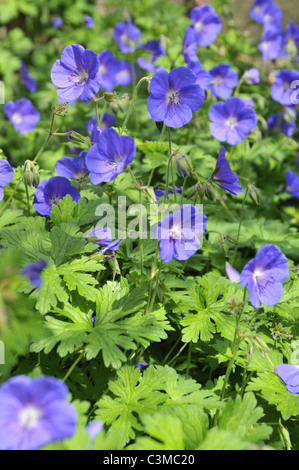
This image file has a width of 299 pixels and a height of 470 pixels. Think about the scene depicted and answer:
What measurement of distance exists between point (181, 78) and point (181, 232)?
23.7 inches

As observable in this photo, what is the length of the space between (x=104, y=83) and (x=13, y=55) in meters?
1.96

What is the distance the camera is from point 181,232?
65.7 inches

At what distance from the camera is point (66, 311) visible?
1762 millimetres

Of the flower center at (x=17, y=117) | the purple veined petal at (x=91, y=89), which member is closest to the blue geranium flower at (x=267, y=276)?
the purple veined petal at (x=91, y=89)

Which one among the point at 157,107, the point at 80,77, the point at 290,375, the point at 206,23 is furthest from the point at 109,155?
the point at 206,23

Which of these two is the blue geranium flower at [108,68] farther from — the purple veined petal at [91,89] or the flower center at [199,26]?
the purple veined petal at [91,89]

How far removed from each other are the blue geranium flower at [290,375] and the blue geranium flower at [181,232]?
1.86ft

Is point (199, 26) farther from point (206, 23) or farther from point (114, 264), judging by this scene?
point (114, 264)

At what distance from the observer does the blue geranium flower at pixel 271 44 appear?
389 centimetres

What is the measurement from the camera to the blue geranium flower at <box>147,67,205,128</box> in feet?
6.02

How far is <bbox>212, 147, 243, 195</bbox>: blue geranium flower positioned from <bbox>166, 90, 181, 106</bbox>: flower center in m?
0.25

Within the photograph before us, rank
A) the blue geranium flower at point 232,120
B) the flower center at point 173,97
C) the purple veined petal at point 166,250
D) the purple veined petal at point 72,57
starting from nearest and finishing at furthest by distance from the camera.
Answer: the purple veined petal at point 166,250 → the flower center at point 173,97 → the purple veined petal at point 72,57 → the blue geranium flower at point 232,120

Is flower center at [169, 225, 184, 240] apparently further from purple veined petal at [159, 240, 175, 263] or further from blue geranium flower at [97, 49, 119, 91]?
blue geranium flower at [97, 49, 119, 91]

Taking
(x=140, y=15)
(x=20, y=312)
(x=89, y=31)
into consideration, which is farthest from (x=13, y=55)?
(x=20, y=312)
